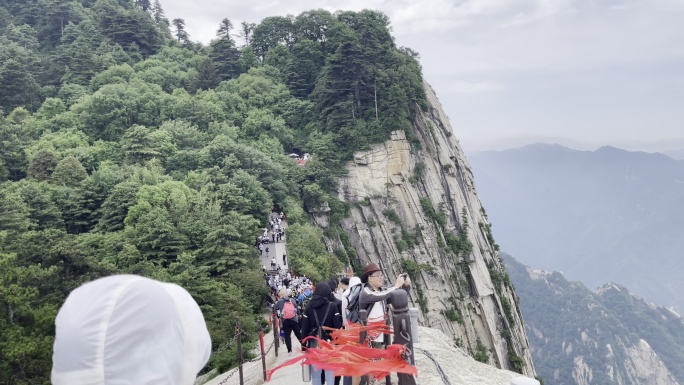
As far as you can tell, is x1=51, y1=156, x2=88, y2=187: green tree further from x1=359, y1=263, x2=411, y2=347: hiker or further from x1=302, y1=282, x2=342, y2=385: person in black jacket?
x1=359, y1=263, x2=411, y2=347: hiker

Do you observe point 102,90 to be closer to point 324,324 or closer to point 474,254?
point 474,254

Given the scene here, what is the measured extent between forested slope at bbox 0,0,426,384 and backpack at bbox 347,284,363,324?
260cm

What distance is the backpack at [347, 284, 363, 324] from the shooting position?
696 centimetres

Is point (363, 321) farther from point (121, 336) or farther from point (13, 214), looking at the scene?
point (13, 214)

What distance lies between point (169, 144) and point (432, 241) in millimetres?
17991

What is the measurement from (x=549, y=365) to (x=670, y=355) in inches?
1160

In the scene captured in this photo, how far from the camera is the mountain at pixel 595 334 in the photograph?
3501 inches

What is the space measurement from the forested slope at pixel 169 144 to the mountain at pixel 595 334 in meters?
67.5

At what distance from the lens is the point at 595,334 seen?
93750mm

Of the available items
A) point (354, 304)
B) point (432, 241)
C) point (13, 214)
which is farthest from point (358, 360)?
point (432, 241)

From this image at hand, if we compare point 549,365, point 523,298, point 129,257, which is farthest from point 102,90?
point 523,298

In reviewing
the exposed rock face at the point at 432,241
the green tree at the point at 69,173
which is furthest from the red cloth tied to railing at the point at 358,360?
the exposed rock face at the point at 432,241

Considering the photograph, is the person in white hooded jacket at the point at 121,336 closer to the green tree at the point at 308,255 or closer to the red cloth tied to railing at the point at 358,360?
the red cloth tied to railing at the point at 358,360

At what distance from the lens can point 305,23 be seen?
4934 centimetres
